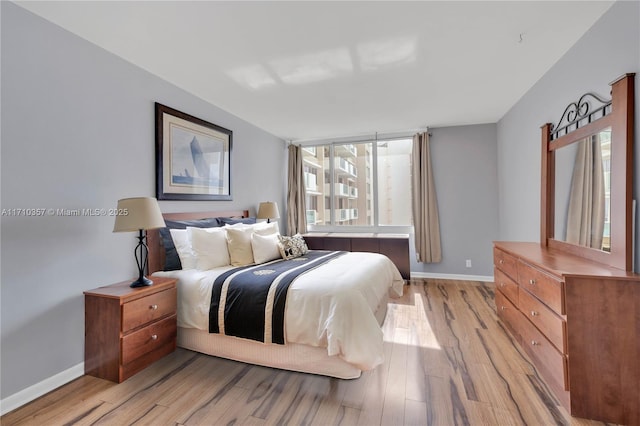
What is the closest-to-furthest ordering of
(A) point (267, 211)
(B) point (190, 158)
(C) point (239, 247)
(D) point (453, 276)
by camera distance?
(C) point (239, 247) < (B) point (190, 158) < (A) point (267, 211) < (D) point (453, 276)

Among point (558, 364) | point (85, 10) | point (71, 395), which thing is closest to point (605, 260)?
point (558, 364)

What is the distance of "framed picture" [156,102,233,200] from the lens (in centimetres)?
278

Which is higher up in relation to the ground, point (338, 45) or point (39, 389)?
point (338, 45)

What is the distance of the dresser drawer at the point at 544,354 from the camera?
5.38ft

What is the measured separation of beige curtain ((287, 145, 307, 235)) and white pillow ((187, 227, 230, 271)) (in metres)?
2.55

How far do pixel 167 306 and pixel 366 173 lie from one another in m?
3.86

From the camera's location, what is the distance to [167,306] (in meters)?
2.27

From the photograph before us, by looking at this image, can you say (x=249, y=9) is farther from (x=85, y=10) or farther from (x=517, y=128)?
(x=517, y=128)

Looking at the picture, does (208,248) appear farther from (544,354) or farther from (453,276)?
(453,276)

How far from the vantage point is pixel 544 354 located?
1.88 m

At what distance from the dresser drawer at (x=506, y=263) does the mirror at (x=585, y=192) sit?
0.42m

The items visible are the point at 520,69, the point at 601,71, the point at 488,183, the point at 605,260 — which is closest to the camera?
the point at 605,260

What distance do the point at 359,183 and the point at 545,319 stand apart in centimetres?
370

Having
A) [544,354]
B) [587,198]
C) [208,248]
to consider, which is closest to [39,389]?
[208,248]
